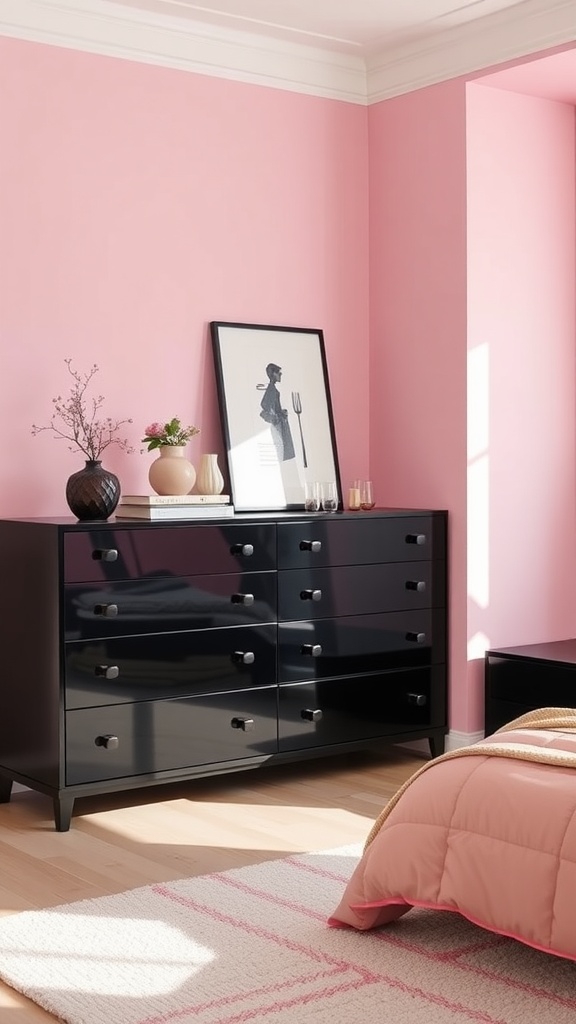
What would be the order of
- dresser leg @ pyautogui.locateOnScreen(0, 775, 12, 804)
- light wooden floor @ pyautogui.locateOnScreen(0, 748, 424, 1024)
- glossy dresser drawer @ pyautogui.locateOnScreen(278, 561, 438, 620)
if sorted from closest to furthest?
light wooden floor @ pyautogui.locateOnScreen(0, 748, 424, 1024), dresser leg @ pyautogui.locateOnScreen(0, 775, 12, 804), glossy dresser drawer @ pyautogui.locateOnScreen(278, 561, 438, 620)

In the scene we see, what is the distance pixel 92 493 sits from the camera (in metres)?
4.11

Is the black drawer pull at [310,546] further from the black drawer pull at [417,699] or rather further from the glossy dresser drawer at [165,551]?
the black drawer pull at [417,699]

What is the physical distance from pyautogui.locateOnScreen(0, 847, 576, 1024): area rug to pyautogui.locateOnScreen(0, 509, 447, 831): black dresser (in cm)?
82

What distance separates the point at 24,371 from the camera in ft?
14.2

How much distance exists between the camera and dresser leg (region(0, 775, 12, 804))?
4211 mm

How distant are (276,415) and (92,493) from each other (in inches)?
40.1

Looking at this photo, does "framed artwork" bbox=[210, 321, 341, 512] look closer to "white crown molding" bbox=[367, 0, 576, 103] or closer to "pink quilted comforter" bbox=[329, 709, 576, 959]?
"white crown molding" bbox=[367, 0, 576, 103]

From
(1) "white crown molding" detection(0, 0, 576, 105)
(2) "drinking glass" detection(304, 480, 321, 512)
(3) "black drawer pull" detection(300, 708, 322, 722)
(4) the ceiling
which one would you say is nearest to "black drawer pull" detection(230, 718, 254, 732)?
(3) "black drawer pull" detection(300, 708, 322, 722)

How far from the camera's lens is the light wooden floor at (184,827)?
345 centimetres

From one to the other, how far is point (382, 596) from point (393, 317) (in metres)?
1.20

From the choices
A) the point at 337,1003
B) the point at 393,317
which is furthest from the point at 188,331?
the point at 337,1003

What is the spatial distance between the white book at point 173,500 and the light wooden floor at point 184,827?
1.00 m

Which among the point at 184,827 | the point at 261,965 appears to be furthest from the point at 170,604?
the point at 261,965

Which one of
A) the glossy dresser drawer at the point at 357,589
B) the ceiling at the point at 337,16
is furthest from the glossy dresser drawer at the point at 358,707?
the ceiling at the point at 337,16
